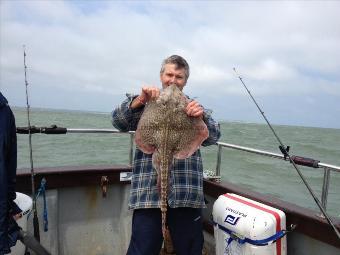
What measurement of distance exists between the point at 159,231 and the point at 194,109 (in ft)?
3.72

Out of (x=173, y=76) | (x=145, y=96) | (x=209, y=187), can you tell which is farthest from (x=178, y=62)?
(x=209, y=187)

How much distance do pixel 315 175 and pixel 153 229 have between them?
17053 mm

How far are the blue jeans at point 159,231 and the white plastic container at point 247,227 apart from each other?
467 millimetres

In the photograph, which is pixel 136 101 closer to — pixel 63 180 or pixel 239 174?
pixel 63 180

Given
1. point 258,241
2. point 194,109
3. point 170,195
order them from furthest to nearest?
point 258,241 → point 170,195 → point 194,109

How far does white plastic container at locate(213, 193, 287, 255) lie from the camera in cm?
336

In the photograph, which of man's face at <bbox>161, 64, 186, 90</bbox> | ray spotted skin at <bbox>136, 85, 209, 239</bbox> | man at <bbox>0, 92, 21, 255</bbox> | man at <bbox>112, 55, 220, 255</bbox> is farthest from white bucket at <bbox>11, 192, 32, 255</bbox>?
man's face at <bbox>161, 64, 186, 90</bbox>

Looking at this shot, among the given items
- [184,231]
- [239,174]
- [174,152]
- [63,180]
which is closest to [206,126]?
[174,152]

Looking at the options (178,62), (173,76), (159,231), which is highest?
(178,62)

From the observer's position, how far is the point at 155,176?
3.23 m

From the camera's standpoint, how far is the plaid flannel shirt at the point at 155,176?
3188 millimetres

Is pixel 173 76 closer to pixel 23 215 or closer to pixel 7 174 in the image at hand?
pixel 7 174

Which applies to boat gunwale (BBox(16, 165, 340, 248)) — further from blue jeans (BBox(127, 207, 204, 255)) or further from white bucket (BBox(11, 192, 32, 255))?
blue jeans (BBox(127, 207, 204, 255))

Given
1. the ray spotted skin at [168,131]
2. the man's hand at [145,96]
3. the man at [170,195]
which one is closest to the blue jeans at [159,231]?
the man at [170,195]
